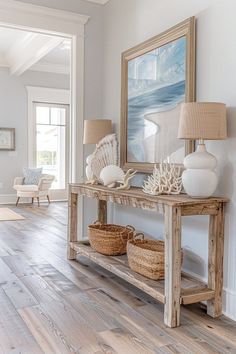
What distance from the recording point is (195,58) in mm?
2580

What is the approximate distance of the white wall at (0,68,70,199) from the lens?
7.59 m

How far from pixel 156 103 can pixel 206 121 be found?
926mm

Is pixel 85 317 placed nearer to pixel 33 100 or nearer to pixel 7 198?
pixel 7 198

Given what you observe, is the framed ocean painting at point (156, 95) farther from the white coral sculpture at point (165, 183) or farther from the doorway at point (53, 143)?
the doorway at point (53, 143)

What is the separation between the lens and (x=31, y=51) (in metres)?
6.01

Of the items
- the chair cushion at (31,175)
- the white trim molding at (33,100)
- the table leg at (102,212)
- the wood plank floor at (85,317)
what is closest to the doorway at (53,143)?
the white trim molding at (33,100)

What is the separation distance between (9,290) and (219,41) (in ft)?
7.54

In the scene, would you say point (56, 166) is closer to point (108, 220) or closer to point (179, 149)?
point (108, 220)

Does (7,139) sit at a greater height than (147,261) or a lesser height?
greater

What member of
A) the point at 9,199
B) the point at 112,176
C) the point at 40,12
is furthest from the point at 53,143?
the point at 112,176

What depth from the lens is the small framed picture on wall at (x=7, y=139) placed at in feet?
24.8

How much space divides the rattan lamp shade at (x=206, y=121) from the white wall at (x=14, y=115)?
6.15 metres

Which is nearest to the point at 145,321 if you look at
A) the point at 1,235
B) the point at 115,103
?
the point at 115,103

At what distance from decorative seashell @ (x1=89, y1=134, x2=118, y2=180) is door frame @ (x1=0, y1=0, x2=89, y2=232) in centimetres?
51
